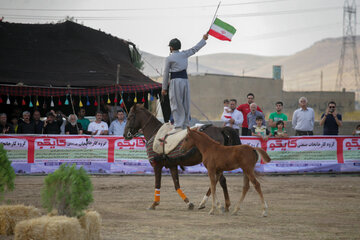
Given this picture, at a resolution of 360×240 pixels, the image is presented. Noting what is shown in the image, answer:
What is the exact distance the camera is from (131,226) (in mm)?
8516

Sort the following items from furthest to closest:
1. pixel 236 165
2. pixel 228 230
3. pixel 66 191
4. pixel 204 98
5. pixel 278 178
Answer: pixel 204 98
pixel 278 178
pixel 236 165
pixel 228 230
pixel 66 191

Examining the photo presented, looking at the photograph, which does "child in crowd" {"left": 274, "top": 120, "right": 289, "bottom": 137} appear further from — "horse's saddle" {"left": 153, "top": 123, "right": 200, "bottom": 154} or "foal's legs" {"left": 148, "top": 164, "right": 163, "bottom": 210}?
"foal's legs" {"left": 148, "top": 164, "right": 163, "bottom": 210}

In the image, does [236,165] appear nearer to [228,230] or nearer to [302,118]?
[228,230]

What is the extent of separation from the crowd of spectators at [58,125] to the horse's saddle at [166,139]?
22.0 ft

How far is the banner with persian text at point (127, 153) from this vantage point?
16.9 metres

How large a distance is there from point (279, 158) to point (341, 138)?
2.33 m

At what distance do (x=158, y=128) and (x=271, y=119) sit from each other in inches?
288

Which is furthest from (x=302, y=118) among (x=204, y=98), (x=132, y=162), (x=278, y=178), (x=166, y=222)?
(x=204, y=98)

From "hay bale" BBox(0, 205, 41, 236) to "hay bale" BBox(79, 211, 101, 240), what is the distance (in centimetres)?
129

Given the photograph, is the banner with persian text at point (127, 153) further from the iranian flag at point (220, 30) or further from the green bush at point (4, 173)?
the green bush at point (4, 173)

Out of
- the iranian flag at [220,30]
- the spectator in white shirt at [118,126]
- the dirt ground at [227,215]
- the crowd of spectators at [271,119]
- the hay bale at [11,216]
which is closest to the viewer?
the hay bale at [11,216]

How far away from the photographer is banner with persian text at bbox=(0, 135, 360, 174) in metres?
16.9

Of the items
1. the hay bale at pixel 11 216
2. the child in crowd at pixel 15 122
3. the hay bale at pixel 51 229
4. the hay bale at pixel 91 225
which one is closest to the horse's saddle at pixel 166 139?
the hay bale at pixel 11 216

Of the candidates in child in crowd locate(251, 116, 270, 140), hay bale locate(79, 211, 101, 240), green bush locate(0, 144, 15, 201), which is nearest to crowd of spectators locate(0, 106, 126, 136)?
child in crowd locate(251, 116, 270, 140)
